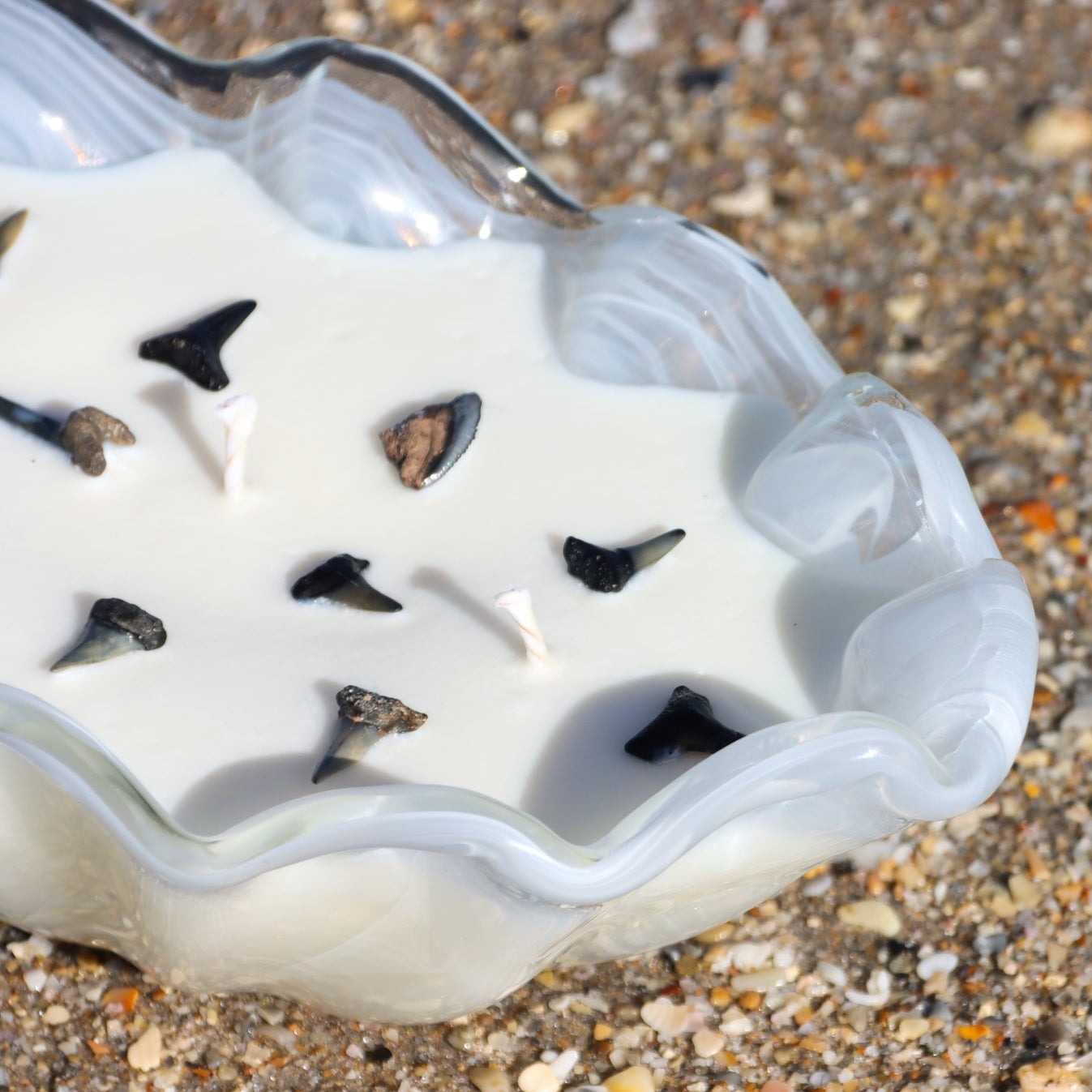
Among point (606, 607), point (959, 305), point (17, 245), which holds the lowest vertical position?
point (959, 305)

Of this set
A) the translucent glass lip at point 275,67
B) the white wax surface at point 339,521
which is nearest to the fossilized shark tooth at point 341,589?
the white wax surface at point 339,521

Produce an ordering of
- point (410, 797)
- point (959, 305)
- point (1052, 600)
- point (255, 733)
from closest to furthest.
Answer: point (410, 797)
point (255, 733)
point (1052, 600)
point (959, 305)

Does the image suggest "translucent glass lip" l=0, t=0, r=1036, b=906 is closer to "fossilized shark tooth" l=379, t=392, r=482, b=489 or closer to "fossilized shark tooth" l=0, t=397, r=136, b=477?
"fossilized shark tooth" l=379, t=392, r=482, b=489

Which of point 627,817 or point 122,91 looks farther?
point 122,91

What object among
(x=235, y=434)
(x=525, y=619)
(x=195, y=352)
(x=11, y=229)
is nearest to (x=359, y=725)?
(x=525, y=619)

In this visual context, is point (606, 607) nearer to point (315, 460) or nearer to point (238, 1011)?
point (315, 460)

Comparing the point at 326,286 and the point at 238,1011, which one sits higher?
the point at 326,286

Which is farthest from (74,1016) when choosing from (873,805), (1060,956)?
(1060,956)
